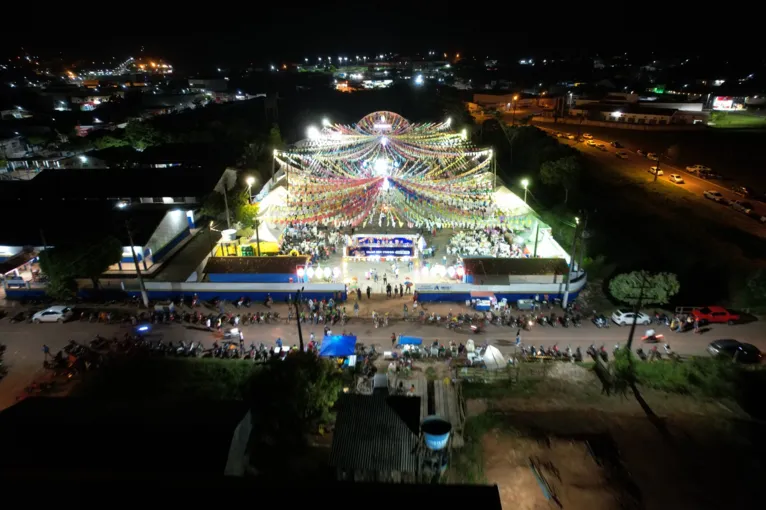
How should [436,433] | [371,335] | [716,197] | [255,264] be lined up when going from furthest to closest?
[716,197] < [255,264] < [371,335] < [436,433]

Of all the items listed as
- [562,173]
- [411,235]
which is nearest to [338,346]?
[411,235]

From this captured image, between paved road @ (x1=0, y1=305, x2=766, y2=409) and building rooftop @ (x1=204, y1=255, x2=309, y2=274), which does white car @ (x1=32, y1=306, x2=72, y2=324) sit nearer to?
paved road @ (x1=0, y1=305, x2=766, y2=409)

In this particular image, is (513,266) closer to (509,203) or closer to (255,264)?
(509,203)

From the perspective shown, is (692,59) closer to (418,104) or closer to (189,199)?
(418,104)

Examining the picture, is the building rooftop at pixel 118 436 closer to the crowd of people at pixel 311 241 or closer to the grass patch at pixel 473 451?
the grass patch at pixel 473 451

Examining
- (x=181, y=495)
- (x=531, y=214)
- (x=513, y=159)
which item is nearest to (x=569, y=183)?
(x=531, y=214)
